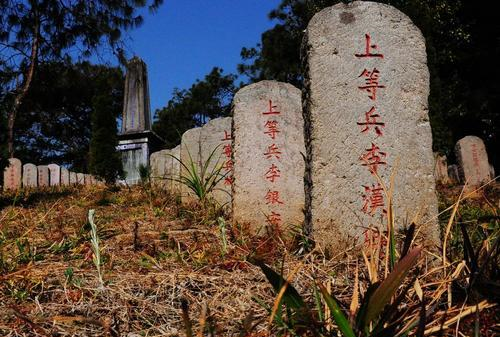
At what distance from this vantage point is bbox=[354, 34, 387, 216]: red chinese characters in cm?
297

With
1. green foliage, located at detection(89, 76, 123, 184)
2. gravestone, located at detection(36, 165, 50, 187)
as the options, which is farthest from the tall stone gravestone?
gravestone, located at detection(36, 165, 50, 187)

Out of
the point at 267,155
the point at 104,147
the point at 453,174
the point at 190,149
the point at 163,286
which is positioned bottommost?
the point at 163,286

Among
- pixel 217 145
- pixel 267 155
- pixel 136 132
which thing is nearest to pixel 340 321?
pixel 267 155

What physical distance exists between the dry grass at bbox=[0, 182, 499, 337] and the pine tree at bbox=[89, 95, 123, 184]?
862 centimetres

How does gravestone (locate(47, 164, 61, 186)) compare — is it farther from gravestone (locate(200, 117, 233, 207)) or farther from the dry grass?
the dry grass

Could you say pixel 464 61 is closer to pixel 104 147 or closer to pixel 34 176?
pixel 104 147

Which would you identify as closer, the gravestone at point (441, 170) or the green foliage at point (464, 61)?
the gravestone at point (441, 170)

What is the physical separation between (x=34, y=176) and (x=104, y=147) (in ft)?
8.41

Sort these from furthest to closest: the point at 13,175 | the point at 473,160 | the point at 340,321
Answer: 1. the point at 13,175
2. the point at 473,160
3. the point at 340,321

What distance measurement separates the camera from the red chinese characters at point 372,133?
9.75ft

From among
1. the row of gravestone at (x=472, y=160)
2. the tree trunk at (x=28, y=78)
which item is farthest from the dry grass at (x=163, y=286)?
the tree trunk at (x=28, y=78)

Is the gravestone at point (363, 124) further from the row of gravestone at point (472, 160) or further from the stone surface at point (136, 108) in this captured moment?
the stone surface at point (136, 108)

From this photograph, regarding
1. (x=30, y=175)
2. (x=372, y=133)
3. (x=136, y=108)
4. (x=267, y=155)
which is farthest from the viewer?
(x=136, y=108)

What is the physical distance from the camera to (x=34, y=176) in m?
12.2
